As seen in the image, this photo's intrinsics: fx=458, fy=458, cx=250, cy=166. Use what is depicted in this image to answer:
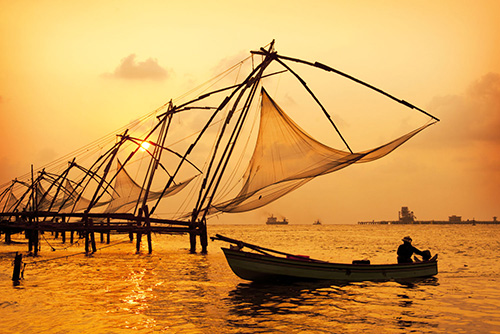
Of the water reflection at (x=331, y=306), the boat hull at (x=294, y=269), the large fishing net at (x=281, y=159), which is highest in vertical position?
the large fishing net at (x=281, y=159)

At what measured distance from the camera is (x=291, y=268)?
53.5 ft

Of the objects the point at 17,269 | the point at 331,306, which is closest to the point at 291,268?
the point at 331,306

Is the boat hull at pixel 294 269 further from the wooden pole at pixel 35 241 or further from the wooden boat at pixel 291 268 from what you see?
the wooden pole at pixel 35 241

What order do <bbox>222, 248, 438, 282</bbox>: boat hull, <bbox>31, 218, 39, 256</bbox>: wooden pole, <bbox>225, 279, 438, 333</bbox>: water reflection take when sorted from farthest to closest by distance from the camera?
<bbox>31, 218, 39, 256</bbox>: wooden pole → <bbox>222, 248, 438, 282</bbox>: boat hull → <bbox>225, 279, 438, 333</bbox>: water reflection

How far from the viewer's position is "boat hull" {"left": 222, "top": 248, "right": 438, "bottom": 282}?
16.2m

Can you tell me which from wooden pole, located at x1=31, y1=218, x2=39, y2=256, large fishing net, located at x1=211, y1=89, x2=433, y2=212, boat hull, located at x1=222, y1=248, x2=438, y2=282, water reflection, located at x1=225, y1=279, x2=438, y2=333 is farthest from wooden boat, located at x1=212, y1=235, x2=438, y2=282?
wooden pole, located at x1=31, y1=218, x2=39, y2=256

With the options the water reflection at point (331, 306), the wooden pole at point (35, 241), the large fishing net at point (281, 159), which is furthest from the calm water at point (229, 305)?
the wooden pole at point (35, 241)

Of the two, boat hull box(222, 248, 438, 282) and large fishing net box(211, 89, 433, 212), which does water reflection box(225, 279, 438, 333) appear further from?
large fishing net box(211, 89, 433, 212)

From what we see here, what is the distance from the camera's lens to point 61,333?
10.5 m

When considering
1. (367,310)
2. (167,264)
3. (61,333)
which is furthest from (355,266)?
(167,264)

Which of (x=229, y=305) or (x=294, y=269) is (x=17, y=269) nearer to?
(x=229, y=305)

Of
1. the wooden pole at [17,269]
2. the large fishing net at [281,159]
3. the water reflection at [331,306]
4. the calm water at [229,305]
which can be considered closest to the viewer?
the calm water at [229,305]

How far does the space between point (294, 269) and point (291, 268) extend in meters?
0.12

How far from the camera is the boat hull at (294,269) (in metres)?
16.2
